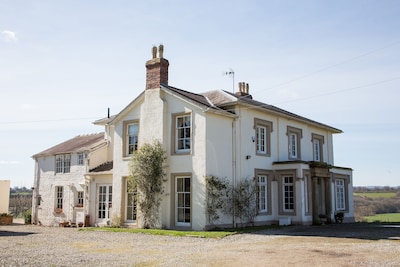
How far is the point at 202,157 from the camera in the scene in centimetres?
1978

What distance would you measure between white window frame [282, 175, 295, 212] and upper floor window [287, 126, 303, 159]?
7.73 feet

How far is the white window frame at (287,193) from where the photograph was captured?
23250 millimetres

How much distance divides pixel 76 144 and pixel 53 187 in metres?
3.17

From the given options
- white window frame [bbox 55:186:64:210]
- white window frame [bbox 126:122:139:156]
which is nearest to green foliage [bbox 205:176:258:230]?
white window frame [bbox 126:122:139:156]

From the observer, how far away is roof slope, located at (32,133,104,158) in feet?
88.7

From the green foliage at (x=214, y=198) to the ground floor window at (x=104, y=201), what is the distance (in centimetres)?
A: 688

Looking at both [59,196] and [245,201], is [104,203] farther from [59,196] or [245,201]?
[245,201]

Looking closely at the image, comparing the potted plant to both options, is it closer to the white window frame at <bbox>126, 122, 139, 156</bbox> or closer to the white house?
the white house

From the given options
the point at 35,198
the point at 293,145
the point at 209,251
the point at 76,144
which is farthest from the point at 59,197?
the point at 209,251

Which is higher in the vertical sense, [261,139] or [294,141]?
[294,141]

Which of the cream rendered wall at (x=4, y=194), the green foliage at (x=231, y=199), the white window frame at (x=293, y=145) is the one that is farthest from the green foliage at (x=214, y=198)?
the cream rendered wall at (x=4, y=194)

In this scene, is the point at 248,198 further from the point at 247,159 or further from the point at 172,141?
the point at 172,141

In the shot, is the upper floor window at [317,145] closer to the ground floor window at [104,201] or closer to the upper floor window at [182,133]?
the upper floor window at [182,133]

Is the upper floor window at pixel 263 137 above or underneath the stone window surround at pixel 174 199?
above
